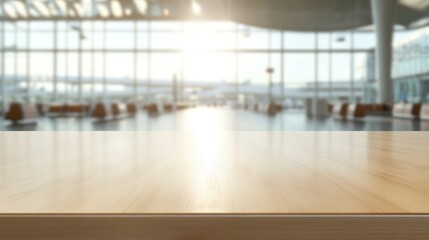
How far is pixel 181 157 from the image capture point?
109 cm

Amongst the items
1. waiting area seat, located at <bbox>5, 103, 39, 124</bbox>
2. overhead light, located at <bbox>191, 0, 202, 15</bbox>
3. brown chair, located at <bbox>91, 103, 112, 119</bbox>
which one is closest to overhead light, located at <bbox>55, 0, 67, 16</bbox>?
overhead light, located at <bbox>191, 0, 202, 15</bbox>

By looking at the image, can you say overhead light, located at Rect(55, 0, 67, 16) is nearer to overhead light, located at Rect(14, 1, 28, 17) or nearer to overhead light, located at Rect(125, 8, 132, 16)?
overhead light, located at Rect(14, 1, 28, 17)

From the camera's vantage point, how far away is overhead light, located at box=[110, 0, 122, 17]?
2346cm

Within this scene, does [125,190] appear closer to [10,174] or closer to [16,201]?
[16,201]

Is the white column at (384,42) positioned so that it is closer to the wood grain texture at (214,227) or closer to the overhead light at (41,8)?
the overhead light at (41,8)

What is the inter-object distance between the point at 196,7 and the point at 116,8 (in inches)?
179

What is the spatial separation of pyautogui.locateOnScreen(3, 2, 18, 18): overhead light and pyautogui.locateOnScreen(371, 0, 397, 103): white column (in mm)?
18294

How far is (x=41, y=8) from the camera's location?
2417 cm

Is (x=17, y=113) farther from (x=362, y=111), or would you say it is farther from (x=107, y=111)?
(x=362, y=111)

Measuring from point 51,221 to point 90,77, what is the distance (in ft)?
92.5

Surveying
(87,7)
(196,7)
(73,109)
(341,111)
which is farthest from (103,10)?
(341,111)

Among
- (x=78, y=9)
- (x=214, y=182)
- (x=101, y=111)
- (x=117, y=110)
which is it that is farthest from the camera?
(x=78, y=9)

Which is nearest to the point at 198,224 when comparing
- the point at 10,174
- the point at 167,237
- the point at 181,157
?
the point at 167,237

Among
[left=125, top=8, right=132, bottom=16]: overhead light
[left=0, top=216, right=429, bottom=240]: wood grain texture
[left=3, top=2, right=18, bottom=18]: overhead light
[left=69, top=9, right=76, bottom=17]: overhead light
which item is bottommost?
[left=0, top=216, right=429, bottom=240]: wood grain texture
